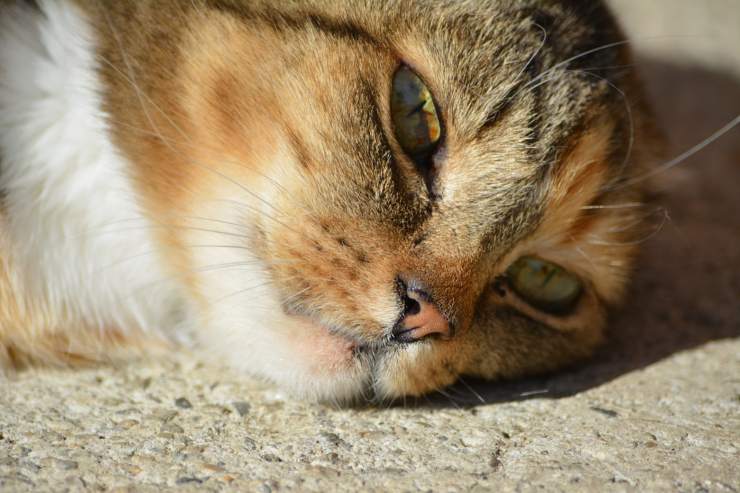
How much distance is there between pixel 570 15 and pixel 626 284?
0.71 meters

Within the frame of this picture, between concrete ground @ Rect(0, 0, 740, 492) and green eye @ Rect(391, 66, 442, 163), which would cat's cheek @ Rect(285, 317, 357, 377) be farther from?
green eye @ Rect(391, 66, 442, 163)

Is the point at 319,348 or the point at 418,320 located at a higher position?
the point at 418,320

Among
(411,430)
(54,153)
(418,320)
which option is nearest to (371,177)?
(418,320)

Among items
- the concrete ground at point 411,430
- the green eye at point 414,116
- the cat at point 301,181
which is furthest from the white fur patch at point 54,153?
the green eye at point 414,116

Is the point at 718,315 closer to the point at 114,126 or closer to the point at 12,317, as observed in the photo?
the point at 114,126

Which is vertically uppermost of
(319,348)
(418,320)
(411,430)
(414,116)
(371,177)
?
(414,116)

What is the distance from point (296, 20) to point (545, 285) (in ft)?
2.73

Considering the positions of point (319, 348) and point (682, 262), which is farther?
point (682, 262)

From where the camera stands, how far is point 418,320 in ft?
4.92

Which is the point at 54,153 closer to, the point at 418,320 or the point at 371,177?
the point at 371,177

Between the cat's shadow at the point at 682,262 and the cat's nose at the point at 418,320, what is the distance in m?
0.20

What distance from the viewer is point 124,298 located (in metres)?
1.82

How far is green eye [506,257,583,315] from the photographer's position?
1836mm

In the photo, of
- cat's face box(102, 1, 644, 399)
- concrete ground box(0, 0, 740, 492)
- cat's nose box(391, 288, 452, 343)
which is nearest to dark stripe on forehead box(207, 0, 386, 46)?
cat's face box(102, 1, 644, 399)
